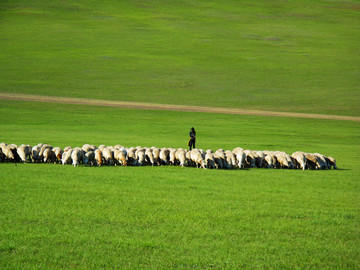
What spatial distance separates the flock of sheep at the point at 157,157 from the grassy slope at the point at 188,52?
3691cm

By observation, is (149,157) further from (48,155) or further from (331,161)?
(331,161)

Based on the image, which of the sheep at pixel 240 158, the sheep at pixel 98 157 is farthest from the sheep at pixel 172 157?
the sheep at pixel 98 157

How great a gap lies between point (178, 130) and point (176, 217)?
28035 mm

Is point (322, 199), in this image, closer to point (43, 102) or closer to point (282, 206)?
point (282, 206)

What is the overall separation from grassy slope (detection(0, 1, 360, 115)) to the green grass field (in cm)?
35

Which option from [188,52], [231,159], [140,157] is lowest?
[140,157]

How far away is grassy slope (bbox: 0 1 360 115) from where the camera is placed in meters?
64.1

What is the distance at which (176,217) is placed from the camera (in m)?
10.0

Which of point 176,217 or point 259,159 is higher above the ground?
point 176,217

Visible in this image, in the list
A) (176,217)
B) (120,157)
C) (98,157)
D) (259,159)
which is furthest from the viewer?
(259,159)

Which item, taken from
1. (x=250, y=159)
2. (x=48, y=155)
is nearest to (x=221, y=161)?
(x=250, y=159)

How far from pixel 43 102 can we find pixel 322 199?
46.1 metres

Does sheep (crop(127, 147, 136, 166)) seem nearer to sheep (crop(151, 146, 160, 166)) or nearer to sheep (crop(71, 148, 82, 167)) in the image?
sheep (crop(151, 146, 160, 166))

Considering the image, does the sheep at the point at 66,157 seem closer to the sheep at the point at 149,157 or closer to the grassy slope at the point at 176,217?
the grassy slope at the point at 176,217
